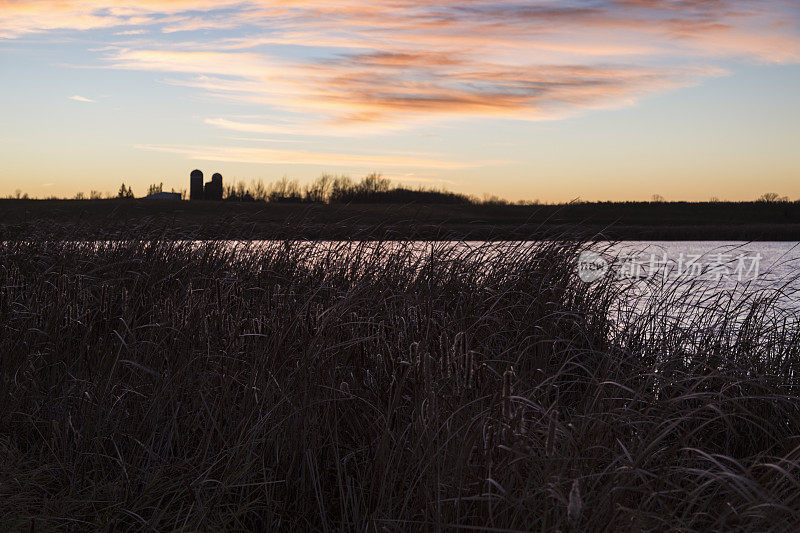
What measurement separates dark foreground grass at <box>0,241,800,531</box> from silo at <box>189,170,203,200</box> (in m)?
74.8

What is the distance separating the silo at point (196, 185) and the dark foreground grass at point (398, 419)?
245 ft

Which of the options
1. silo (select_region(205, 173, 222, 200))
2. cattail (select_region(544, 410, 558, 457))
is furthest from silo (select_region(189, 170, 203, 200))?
cattail (select_region(544, 410, 558, 457))

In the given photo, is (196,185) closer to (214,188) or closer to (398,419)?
(214,188)

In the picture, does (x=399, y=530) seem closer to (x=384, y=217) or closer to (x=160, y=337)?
(x=160, y=337)

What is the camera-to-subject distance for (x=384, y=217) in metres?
8.20

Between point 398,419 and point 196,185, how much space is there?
262 ft

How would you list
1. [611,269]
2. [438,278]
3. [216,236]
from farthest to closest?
1. [216,236]
2. [611,269]
3. [438,278]

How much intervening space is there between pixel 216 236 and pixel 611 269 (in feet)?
14.8

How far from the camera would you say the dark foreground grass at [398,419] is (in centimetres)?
298

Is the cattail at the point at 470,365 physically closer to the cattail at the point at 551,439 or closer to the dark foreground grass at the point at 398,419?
the dark foreground grass at the point at 398,419

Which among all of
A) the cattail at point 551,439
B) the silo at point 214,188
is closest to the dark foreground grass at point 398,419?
the cattail at point 551,439

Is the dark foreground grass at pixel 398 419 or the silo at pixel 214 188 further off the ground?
the silo at pixel 214 188

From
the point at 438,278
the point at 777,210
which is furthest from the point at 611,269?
the point at 777,210

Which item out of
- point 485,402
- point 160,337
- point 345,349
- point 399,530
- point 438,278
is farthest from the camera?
point 438,278
